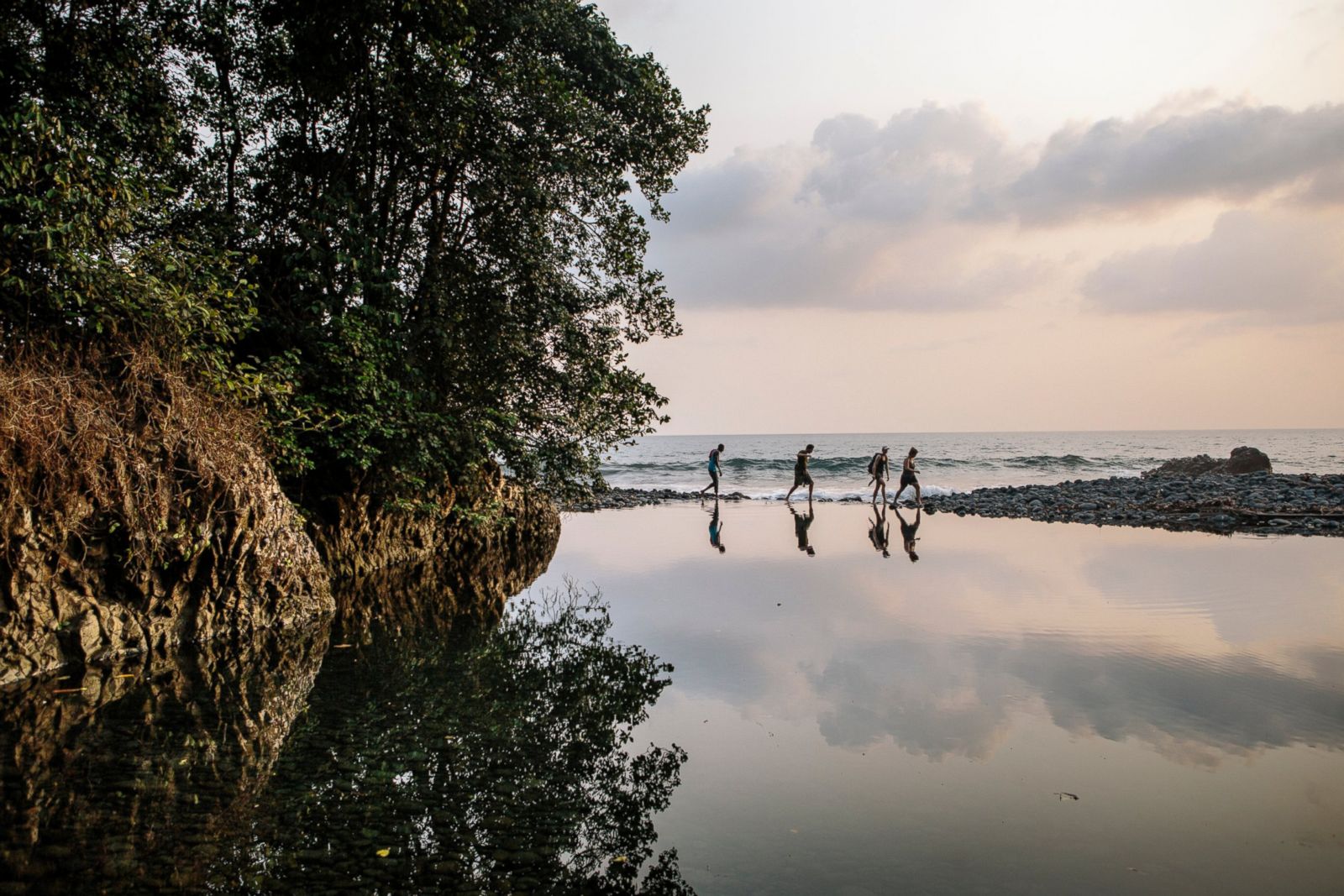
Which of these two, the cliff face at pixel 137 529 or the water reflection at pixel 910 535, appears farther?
the water reflection at pixel 910 535

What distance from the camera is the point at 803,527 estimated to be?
1986 cm

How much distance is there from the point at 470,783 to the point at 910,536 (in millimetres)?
14579

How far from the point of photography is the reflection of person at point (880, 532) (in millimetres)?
15445

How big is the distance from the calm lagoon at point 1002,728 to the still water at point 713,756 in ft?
0.09

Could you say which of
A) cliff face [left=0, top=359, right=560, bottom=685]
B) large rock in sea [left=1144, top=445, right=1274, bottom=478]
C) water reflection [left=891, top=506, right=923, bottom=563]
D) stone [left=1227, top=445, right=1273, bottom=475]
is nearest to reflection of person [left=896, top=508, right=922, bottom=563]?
water reflection [left=891, top=506, right=923, bottom=563]

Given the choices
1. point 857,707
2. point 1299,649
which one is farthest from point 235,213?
point 1299,649

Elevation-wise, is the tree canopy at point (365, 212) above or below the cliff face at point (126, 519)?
above

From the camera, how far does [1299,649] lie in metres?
7.41

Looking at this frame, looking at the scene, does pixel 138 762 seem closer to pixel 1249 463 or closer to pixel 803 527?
pixel 803 527

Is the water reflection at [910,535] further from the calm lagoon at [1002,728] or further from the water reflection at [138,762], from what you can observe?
the water reflection at [138,762]

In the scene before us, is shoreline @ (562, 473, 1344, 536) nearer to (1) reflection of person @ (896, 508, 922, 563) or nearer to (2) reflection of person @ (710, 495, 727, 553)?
(2) reflection of person @ (710, 495, 727, 553)

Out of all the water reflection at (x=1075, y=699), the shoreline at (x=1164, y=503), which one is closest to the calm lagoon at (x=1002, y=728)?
the water reflection at (x=1075, y=699)

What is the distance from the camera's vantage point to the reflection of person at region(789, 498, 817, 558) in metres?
15.5

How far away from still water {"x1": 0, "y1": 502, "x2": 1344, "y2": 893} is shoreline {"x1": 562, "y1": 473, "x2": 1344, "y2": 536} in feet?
23.7
